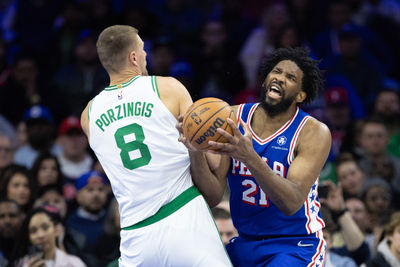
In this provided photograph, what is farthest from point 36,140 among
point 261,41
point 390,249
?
point 390,249

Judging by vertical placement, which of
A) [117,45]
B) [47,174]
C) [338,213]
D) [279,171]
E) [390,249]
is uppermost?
[117,45]

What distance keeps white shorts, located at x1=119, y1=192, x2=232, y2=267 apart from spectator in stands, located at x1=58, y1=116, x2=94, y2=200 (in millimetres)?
4839

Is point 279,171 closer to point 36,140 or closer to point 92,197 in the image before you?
point 92,197

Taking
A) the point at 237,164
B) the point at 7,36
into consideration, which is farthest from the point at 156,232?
the point at 7,36

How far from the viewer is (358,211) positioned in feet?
24.3

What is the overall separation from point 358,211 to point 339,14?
14.1 ft

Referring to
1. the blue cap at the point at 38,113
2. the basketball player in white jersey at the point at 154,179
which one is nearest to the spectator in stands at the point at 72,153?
the blue cap at the point at 38,113

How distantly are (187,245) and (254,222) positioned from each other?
67cm

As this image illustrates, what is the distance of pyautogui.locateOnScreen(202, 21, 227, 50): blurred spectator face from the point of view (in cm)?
1046

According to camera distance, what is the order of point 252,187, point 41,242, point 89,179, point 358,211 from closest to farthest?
point 252,187 < point 41,242 < point 358,211 < point 89,179

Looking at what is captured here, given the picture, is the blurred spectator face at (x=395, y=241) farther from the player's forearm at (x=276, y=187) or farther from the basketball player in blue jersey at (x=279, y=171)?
the player's forearm at (x=276, y=187)

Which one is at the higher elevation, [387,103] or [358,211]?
[387,103]

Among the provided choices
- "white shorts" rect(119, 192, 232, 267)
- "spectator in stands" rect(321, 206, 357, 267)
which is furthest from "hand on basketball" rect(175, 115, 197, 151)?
"spectator in stands" rect(321, 206, 357, 267)

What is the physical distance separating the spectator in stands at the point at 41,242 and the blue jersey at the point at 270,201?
256cm
